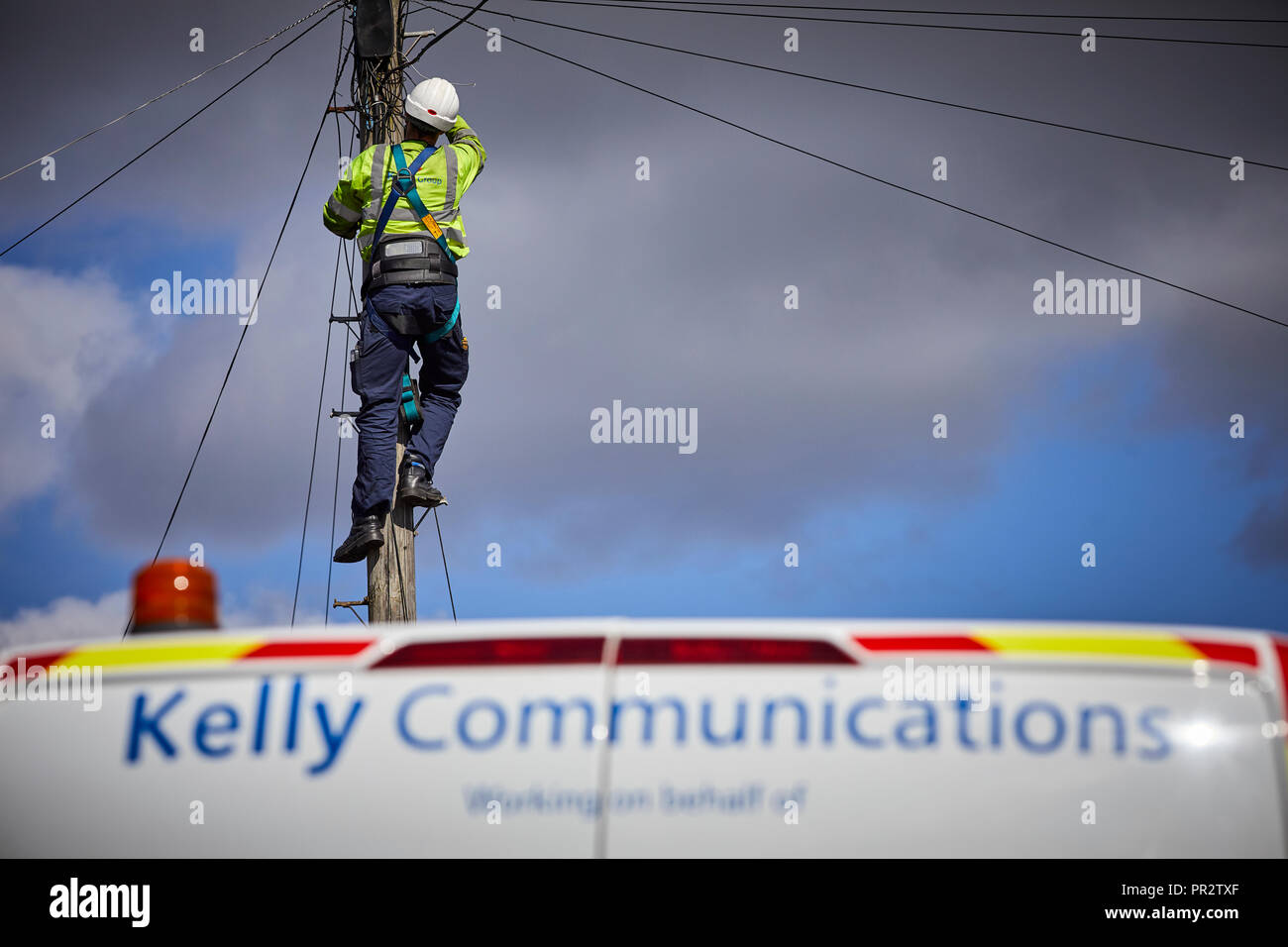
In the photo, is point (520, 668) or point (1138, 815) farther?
point (520, 668)

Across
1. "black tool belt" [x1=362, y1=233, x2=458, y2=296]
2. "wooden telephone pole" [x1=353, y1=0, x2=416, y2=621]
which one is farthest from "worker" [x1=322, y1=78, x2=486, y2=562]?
"wooden telephone pole" [x1=353, y1=0, x2=416, y2=621]

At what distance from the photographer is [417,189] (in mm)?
8156

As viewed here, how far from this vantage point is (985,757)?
2.30 m

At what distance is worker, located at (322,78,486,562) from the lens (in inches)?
320

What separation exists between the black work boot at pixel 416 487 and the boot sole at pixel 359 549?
0.29 meters

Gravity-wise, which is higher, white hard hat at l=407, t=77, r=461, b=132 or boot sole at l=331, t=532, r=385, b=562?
white hard hat at l=407, t=77, r=461, b=132

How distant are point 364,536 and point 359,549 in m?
0.14

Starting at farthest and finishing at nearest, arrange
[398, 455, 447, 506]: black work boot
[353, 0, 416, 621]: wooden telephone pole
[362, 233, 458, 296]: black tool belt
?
1. [353, 0, 416, 621]: wooden telephone pole
2. [398, 455, 447, 506]: black work boot
3. [362, 233, 458, 296]: black tool belt

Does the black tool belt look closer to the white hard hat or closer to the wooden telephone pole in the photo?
the white hard hat
